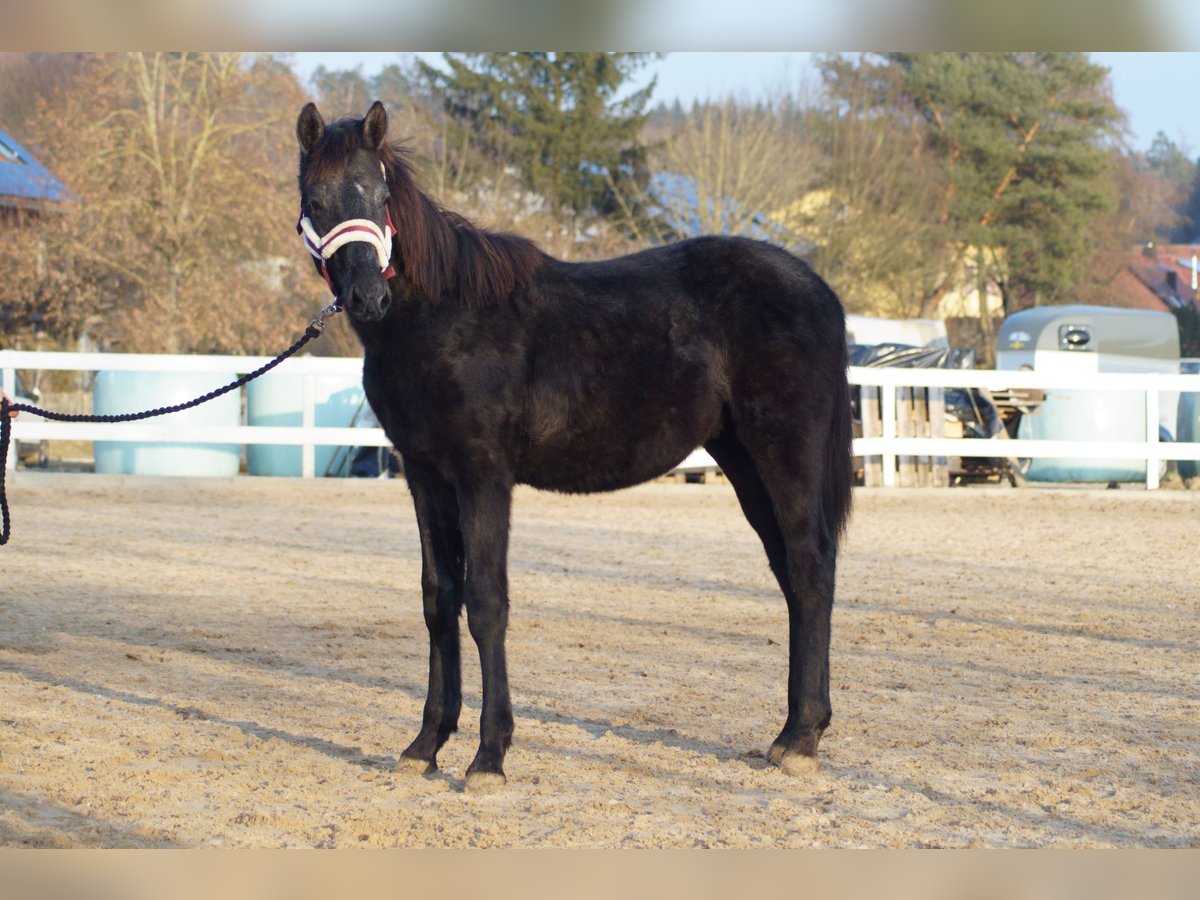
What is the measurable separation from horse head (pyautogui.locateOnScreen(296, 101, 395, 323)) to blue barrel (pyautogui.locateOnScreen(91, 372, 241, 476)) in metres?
12.3

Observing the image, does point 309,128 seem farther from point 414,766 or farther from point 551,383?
point 414,766

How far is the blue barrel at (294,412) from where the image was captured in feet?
56.3

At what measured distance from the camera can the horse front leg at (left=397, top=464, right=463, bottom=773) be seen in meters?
4.77

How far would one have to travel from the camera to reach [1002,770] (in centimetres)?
467

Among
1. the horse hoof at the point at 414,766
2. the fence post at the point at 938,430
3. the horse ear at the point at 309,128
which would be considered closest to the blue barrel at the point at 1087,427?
the fence post at the point at 938,430

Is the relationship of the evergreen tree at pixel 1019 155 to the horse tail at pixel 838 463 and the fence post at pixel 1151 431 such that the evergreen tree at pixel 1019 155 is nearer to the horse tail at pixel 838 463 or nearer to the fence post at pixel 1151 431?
the fence post at pixel 1151 431

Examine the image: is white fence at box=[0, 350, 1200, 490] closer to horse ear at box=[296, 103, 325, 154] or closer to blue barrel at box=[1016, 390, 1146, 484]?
blue barrel at box=[1016, 390, 1146, 484]

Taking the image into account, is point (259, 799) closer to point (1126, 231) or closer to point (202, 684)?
point (202, 684)

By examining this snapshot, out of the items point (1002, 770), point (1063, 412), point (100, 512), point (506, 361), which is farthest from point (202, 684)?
point (1063, 412)

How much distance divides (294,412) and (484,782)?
1379cm

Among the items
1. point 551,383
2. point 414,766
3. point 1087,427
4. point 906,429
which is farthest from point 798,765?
point 1087,427

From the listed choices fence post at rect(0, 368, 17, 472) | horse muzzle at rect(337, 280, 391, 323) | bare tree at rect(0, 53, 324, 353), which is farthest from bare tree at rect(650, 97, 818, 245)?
horse muzzle at rect(337, 280, 391, 323)

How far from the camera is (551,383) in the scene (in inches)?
186

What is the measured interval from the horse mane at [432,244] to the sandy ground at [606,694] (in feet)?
5.58
